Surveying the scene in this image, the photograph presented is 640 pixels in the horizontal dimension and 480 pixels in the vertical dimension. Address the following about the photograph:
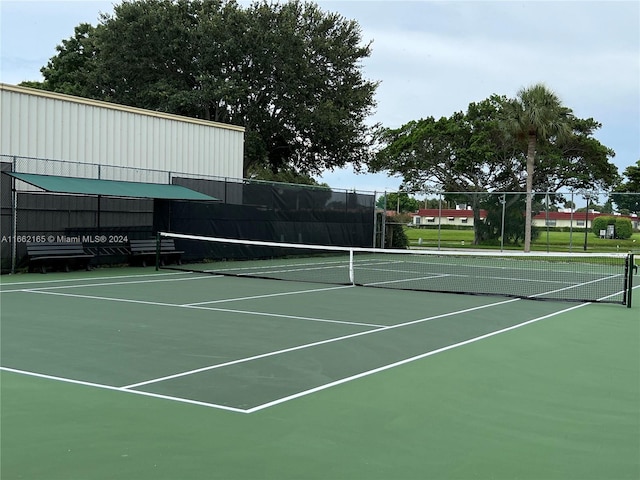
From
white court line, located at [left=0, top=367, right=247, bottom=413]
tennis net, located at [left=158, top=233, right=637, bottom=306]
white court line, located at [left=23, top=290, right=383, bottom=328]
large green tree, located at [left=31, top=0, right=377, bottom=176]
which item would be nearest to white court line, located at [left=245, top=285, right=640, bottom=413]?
white court line, located at [left=0, top=367, right=247, bottom=413]

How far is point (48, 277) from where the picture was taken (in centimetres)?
1675

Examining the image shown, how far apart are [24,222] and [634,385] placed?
1535cm

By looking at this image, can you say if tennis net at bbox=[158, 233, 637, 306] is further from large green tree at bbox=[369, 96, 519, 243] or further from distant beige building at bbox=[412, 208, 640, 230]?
large green tree at bbox=[369, 96, 519, 243]

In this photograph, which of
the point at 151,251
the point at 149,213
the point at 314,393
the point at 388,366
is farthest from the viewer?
the point at 149,213

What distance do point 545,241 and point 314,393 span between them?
27.6m

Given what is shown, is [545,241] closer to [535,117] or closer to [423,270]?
[535,117]

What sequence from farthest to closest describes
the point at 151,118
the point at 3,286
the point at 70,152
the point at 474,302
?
the point at 151,118 → the point at 70,152 → the point at 3,286 → the point at 474,302

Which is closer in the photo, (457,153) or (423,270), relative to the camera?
(423,270)

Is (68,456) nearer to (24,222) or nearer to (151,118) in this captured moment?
(24,222)

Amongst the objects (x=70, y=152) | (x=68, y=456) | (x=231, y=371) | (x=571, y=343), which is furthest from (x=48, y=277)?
(x=68, y=456)

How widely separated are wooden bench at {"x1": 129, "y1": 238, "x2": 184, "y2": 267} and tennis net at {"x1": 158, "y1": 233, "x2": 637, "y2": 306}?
346 mm

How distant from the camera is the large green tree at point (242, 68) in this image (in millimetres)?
36969

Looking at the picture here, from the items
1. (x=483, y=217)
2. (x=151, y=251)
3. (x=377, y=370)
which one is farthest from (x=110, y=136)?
(x=483, y=217)

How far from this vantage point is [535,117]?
34812 mm
